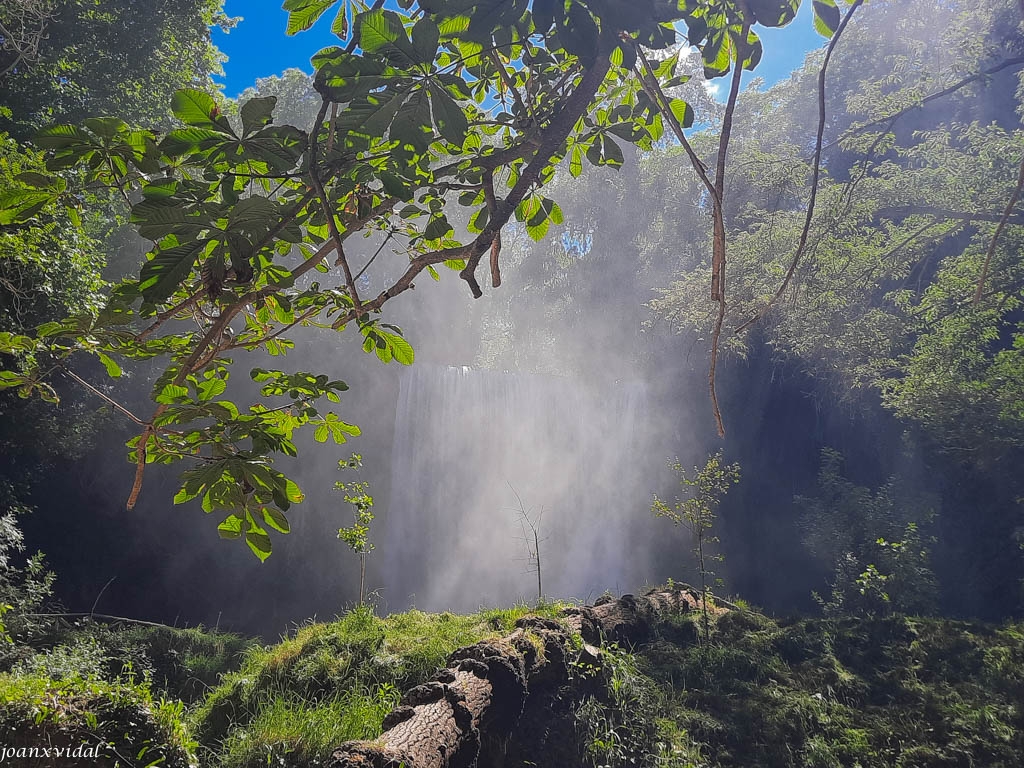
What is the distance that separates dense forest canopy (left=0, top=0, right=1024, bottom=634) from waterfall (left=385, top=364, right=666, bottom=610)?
170 cm

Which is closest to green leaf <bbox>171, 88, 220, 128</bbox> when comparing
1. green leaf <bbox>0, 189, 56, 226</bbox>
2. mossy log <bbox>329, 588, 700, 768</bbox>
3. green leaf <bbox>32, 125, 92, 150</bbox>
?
green leaf <bbox>32, 125, 92, 150</bbox>

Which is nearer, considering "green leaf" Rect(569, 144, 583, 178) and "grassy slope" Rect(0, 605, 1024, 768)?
"green leaf" Rect(569, 144, 583, 178)

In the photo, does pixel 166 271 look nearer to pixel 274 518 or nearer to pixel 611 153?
pixel 274 518

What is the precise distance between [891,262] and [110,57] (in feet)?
35.7

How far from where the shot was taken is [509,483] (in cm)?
1252

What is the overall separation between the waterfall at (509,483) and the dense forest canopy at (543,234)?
67.1 inches

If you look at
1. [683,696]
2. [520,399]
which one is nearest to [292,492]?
[683,696]

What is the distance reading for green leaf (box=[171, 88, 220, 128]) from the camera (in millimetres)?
692

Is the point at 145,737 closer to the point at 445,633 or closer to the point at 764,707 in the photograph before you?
the point at 445,633

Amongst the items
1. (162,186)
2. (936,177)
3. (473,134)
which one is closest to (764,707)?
(473,134)

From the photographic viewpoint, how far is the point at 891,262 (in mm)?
6844

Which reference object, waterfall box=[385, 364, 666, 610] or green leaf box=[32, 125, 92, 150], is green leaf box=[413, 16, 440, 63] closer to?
green leaf box=[32, 125, 92, 150]

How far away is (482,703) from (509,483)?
977 centimetres

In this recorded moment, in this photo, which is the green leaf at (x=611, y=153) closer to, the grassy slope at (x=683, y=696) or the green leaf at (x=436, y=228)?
the green leaf at (x=436, y=228)
